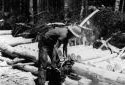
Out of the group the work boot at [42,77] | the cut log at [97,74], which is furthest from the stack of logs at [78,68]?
the work boot at [42,77]

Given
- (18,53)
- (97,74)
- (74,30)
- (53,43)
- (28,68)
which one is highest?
(74,30)

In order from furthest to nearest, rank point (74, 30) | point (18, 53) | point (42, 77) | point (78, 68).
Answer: point (18, 53) < point (78, 68) < point (42, 77) < point (74, 30)

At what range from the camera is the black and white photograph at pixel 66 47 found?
6.10 m

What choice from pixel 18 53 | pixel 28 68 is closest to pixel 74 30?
pixel 28 68

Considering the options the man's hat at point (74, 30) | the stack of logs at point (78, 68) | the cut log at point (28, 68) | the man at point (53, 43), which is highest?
the man's hat at point (74, 30)

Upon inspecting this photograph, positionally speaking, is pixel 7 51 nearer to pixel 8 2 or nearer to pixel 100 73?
pixel 100 73

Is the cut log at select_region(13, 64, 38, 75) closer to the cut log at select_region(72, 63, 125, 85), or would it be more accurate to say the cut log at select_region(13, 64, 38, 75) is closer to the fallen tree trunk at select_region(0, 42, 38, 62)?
the fallen tree trunk at select_region(0, 42, 38, 62)

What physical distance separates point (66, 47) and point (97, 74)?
1094mm

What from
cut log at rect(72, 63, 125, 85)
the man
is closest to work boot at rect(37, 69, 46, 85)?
the man

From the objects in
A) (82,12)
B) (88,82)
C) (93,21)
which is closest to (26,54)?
(88,82)

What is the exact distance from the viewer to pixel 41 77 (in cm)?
627

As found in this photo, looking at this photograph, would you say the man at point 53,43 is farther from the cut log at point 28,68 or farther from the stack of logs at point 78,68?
the cut log at point 28,68

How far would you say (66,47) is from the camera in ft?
21.2

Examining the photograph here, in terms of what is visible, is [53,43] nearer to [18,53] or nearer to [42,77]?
[42,77]
